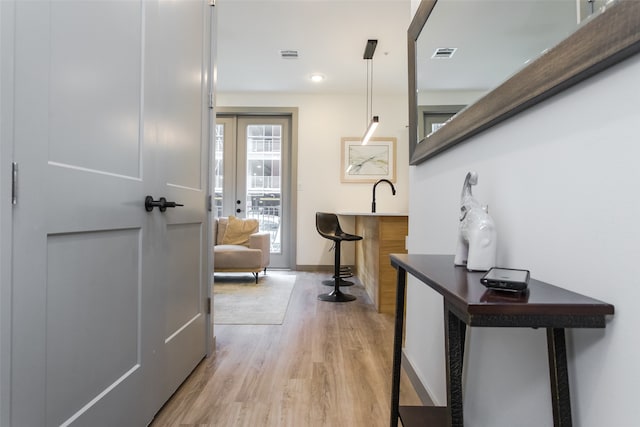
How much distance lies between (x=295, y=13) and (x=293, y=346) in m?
2.80

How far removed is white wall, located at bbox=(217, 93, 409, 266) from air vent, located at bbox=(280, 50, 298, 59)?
1.12 metres

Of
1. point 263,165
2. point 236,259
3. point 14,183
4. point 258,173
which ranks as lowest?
point 236,259

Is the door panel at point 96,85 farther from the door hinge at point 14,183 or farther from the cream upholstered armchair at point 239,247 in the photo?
the cream upholstered armchair at point 239,247

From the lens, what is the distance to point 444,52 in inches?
53.2

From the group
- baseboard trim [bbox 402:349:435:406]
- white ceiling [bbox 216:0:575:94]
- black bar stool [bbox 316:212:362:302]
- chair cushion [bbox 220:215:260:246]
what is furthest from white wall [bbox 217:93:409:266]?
baseboard trim [bbox 402:349:435:406]

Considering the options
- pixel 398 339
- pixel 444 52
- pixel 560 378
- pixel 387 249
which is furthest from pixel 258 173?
pixel 560 378

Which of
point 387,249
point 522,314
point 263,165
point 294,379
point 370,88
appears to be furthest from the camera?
point 263,165

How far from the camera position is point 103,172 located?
1021 mm

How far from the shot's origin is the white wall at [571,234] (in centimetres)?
52

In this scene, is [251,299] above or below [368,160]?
below

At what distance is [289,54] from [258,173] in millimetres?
1866

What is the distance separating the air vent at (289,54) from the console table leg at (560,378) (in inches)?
145

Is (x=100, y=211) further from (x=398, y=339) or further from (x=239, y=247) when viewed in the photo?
(x=239, y=247)

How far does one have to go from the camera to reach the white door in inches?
30.2
